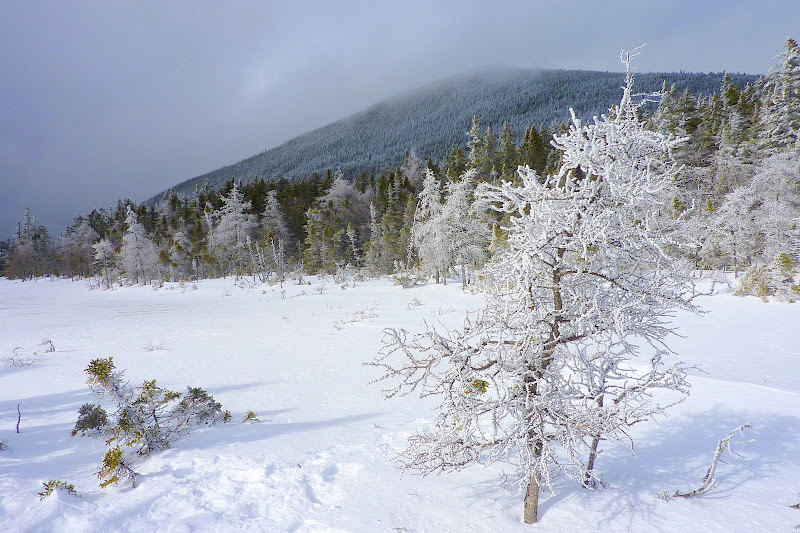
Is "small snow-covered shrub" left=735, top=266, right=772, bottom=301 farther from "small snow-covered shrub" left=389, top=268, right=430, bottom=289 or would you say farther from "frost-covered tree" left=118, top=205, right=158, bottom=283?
"frost-covered tree" left=118, top=205, right=158, bottom=283

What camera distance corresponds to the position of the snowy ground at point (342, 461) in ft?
13.5

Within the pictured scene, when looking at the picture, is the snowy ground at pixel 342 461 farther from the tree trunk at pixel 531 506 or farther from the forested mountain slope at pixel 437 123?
the forested mountain slope at pixel 437 123

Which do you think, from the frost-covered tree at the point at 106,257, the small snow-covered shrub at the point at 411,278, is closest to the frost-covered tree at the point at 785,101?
the small snow-covered shrub at the point at 411,278

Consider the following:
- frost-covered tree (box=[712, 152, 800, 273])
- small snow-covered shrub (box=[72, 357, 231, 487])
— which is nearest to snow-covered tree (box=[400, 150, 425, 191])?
frost-covered tree (box=[712, 152, 800, 273])

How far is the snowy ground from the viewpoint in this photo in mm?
4125

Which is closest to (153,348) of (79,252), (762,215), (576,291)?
(576,291)

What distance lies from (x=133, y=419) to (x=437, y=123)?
13914 centimetres

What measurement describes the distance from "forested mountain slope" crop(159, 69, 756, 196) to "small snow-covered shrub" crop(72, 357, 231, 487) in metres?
84.7

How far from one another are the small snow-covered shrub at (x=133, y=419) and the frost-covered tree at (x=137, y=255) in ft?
171

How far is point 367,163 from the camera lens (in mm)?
103250

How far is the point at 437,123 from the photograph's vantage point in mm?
133125

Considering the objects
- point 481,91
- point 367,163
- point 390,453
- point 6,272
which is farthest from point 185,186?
point 390,453

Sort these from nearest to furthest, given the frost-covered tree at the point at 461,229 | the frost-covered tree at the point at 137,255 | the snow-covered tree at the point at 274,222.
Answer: the frost-covered tree at the point at 461,229
the frost-covered tree at the point at 137,255
the snow-covered tree at the point at 274,222

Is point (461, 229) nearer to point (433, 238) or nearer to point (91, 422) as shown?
point (433, 238)
